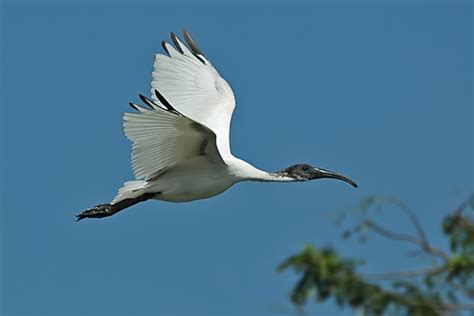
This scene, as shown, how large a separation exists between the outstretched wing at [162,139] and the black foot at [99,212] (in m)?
0.33

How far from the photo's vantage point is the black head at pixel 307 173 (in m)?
8.21

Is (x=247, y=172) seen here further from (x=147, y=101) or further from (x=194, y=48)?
(x=194, y=48)

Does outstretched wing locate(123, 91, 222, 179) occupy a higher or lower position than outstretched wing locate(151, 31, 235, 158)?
lower

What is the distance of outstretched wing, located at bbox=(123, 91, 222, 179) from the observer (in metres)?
6.86

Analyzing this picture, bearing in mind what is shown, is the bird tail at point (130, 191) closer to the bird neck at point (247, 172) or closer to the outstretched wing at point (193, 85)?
the bird neck at point (247, 172)

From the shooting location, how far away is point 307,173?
8273mm

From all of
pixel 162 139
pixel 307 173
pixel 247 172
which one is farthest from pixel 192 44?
pixel 162 139

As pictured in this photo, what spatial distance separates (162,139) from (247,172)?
0.79 metres

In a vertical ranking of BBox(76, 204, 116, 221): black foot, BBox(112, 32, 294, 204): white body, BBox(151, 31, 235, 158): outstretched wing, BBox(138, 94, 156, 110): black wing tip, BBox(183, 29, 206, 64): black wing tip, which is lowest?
BBox(76, 204, 116, 221): black foot

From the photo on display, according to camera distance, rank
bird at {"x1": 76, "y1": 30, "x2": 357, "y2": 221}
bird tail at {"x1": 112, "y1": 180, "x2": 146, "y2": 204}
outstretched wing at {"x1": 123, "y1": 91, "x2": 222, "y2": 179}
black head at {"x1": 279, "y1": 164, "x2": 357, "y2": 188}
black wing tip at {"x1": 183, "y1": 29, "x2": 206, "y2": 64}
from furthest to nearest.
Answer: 1. black wing tip at {"x1": 183, "y1": 29, "x2": 206, "y2": 64}
2. black head at {"x1": 279, "y1": 164, "x2": 357, "y2": 188}
3. bird tail at {"x1": 112, "y1": 180, "x2": 146, "y2": 204}
4. bird at {"x1": 76, "y1": 30, "x2": 357, "y2": 221}
5. outstretched wing at {"x1": 123, "y1": 91, "x2": 222, "y2": 179}

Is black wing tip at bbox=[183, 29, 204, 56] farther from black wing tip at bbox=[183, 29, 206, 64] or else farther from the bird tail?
the bird tail

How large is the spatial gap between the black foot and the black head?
4.73ft

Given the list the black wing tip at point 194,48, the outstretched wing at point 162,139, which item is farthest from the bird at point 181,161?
the black wing tip at point 194,48

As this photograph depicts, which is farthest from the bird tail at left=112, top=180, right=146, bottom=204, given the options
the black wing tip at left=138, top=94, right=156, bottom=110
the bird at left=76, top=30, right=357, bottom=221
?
the black wing tip at left=138, top=94, right=156, bottom=110
